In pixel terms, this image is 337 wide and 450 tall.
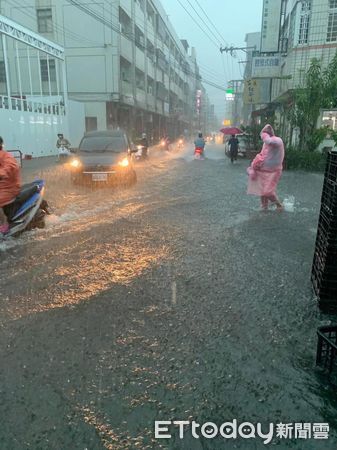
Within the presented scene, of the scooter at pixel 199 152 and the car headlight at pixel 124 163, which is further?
the scooter at pixel 199 152

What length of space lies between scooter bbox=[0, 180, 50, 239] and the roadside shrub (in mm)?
14455

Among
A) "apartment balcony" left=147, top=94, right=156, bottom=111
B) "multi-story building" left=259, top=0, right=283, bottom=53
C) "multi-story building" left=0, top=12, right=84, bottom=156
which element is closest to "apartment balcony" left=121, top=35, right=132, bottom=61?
"multi-story building" left=0, top=12, right=84, bottom=156

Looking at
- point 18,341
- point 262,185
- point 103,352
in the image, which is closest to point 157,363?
point 103,352

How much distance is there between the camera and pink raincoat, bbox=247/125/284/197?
789 centimetres

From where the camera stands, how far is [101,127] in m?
30.2

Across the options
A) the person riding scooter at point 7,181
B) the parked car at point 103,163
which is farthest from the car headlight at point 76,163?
the person riding scooter at point 7,181

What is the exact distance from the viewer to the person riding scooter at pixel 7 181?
18.8 ft

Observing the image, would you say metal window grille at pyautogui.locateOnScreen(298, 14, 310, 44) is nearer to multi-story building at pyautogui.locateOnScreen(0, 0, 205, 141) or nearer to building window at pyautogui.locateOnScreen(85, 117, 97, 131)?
multi-story building at pyautogui.locateOnScreen(0, 0, 205, 141)

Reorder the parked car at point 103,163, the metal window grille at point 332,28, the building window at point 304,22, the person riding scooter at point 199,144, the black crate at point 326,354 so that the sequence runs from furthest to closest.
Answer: the person riding scooter at point 199,144, the building window at point 304,22, the metal window grille at point 332,28, the parked car at point 103,163, the black crate at point 326,354

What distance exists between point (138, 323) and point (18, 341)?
106 centimetres

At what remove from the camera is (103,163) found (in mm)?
10859

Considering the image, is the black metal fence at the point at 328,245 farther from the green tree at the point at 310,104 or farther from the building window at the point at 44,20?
the building window at the point at 44,20

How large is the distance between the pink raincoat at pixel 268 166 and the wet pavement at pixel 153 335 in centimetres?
148

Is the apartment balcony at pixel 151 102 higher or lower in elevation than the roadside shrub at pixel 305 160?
higher
